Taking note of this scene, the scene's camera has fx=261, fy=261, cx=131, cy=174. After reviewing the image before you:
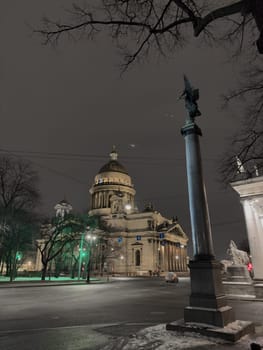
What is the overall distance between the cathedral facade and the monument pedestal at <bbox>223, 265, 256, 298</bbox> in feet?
156

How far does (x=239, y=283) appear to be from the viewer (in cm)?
1684

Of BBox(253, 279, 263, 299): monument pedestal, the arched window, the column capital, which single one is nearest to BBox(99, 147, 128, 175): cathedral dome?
the arched window

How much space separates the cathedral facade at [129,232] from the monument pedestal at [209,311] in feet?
189

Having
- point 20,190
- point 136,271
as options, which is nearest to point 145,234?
point 136,271

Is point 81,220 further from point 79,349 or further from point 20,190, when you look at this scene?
point 79,349

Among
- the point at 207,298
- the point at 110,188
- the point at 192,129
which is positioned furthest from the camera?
the point at 110,188

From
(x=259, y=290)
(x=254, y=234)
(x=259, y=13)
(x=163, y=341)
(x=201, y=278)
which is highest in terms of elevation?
(x=259, y=13)

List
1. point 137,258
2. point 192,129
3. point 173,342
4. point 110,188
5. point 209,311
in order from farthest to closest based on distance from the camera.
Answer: point 110,188 → point 137,258 → point 192,129 → point 209,311 → point 173,342

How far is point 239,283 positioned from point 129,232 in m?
66.1

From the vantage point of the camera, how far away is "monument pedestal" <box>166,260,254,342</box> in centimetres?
599

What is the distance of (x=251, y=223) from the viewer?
17500 mm

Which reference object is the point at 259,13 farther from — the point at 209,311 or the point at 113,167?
the point at 113,167

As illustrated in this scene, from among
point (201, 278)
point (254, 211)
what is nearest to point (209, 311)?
point (201, 278)

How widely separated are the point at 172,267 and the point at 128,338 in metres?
86.2
